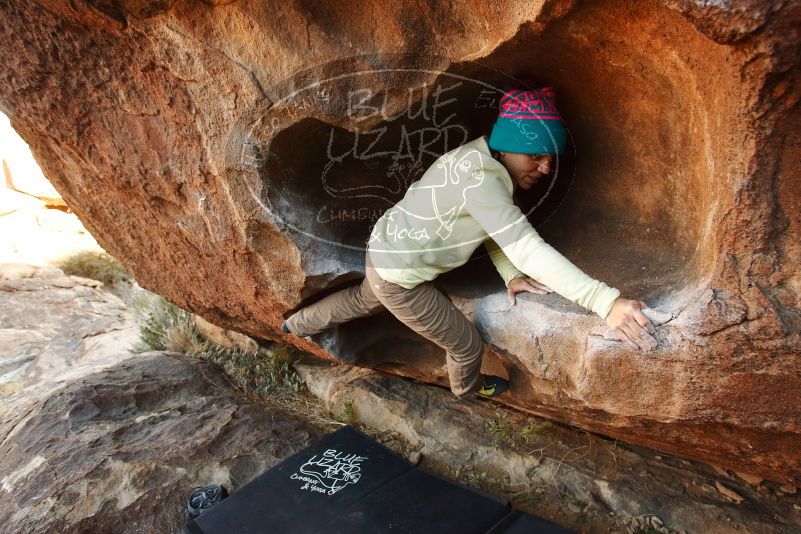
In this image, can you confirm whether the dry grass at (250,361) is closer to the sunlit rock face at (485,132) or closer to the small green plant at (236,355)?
the small green plant at (236,355)

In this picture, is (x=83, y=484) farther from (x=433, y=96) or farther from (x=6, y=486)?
(x=433, y=96)

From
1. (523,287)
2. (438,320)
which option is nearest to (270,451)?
(438,320)

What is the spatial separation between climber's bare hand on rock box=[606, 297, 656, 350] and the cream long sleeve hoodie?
26 millimetres

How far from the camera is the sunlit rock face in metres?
1.48

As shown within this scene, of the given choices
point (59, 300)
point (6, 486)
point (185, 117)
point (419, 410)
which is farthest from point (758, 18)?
point (59, 300)

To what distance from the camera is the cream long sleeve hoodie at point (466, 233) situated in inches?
64.8

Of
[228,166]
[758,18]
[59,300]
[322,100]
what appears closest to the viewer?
[758,18]

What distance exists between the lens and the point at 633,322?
1.62m

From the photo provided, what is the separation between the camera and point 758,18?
1174 mm

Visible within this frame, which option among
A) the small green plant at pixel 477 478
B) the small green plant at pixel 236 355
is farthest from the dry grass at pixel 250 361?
the small green plant at pixel 477 478

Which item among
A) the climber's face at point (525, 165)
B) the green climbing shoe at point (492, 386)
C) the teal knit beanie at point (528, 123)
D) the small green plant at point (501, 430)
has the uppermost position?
the teal knit beanie at point (528, 123)

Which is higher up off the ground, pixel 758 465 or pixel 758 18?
pixel 758 18

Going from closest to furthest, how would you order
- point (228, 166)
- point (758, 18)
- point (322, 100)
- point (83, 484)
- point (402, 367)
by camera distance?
1. point (758, 18)
2. point (322, 100)
3. point (228, 166)
4. point (83, 484)
5. point (402, 367)

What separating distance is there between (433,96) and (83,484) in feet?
6.83
